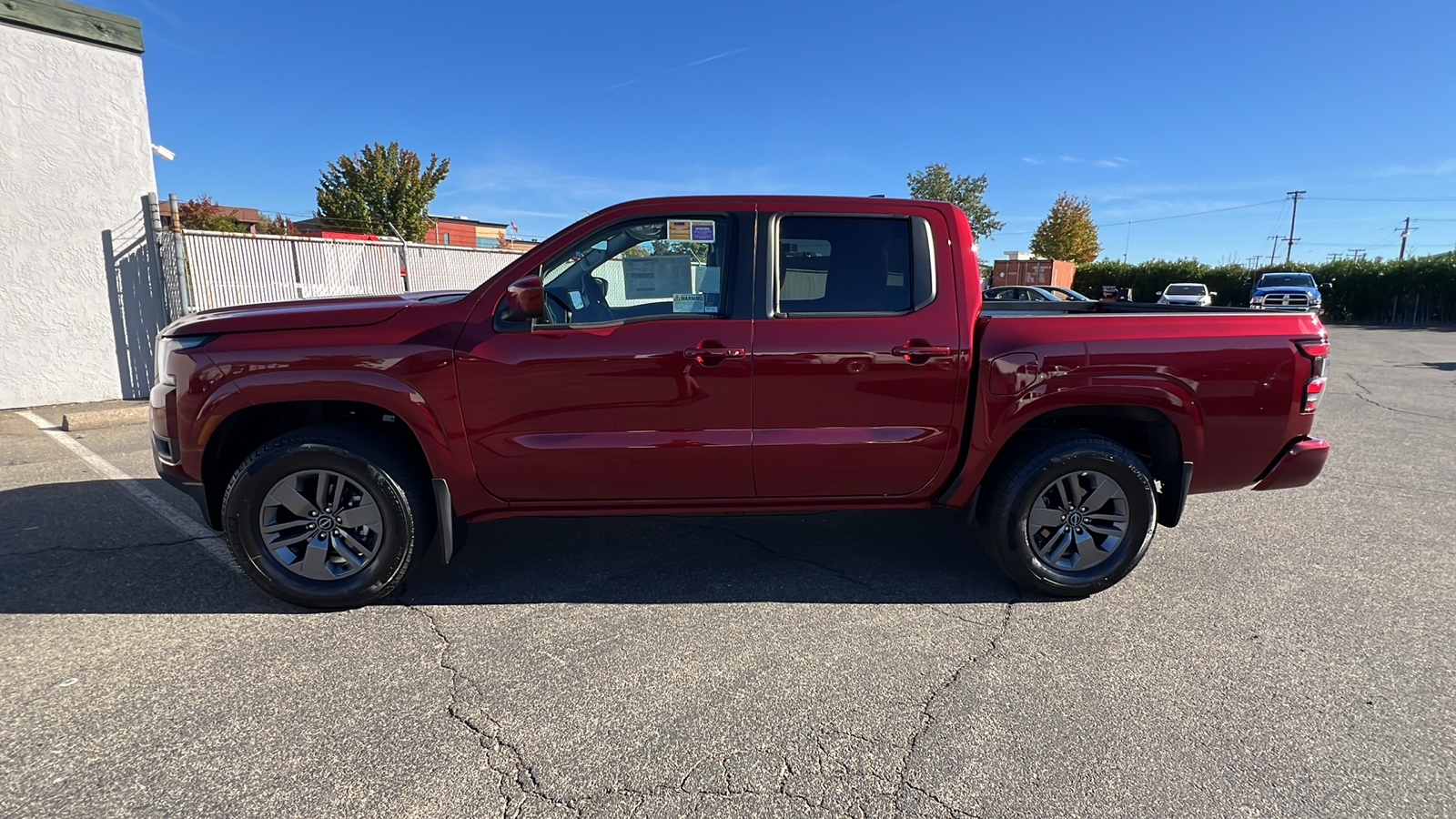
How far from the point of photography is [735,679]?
2.87 m

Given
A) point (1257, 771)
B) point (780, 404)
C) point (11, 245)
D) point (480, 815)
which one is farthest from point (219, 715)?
point (11, 245)

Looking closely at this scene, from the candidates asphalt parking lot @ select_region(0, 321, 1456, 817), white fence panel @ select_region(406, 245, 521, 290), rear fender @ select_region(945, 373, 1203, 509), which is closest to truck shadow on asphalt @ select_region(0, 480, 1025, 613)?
asphalt parking lot @ select_region(0, 321, 1456, 817)

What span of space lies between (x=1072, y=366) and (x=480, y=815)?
2900 millimetres

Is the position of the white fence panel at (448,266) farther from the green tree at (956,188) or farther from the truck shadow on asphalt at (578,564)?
the green tree at (956,188)

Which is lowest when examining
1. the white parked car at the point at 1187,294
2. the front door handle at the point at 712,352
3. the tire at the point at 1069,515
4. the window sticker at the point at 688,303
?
the tire at the point at 1069,515

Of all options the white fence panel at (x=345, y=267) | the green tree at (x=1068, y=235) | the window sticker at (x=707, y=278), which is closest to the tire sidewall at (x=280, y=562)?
the window sticker at (x=707, y=278)

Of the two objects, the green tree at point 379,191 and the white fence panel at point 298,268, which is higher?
the green tree at point 379,191

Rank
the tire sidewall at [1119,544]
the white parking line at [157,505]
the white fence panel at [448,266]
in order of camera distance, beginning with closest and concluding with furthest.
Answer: the tire sidewall at [1119,544]
the white parking line at [157,505]
the white fence panel at [448,266]

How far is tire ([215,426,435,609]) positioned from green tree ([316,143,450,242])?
34050 millimetres

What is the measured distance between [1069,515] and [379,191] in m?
36.0

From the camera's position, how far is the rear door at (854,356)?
3324 millimetres

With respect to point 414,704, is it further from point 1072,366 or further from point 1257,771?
point 1072,366

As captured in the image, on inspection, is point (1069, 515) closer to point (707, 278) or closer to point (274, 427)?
point (707, 278)

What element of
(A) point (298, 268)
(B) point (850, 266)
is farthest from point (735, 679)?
(A) point (298, 268)
